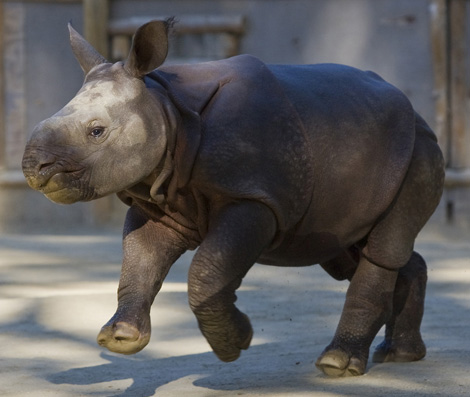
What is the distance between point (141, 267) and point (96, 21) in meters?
6.89

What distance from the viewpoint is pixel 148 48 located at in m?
3.77

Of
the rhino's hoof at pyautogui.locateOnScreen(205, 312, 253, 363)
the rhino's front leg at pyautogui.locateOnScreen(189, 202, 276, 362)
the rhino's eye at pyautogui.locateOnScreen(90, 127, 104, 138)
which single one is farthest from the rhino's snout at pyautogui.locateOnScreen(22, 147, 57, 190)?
the rhino's hoof at pyautogui.locateOnScreen(205, 312, 253, 363)

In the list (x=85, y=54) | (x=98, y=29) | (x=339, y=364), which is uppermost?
(x=85, y=54)

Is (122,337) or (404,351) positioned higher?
(122,337)

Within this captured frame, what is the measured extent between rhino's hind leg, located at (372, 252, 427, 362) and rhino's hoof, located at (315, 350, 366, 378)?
39 centimetres

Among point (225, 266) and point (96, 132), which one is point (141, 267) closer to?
point (225, 266)

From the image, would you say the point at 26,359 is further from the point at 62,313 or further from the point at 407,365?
the point at 407,365

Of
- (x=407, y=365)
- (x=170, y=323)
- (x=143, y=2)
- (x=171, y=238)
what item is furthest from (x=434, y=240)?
(x=171, y=238)

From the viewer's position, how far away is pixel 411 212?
448 cm

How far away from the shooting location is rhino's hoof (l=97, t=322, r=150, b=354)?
3.83 metres

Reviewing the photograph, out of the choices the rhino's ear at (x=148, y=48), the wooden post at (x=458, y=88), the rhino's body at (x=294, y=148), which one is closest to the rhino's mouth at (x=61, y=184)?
the rhino's body at (x=294, y=148)

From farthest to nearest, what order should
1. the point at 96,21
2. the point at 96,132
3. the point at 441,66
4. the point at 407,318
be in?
the point at 96,21
the point at 441,66
the point at 407,318
the point at 96,132

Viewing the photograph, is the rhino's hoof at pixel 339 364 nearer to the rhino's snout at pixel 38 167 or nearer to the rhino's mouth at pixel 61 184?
the rhino's mouth at pixel 61 184

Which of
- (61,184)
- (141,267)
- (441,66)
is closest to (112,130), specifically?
(61,184)
